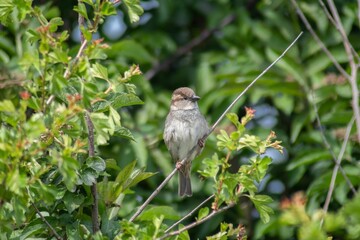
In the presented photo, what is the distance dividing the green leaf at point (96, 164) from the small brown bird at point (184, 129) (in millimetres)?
1962

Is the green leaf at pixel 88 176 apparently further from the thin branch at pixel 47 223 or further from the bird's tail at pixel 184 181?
the bird's tail at pixel 184 181

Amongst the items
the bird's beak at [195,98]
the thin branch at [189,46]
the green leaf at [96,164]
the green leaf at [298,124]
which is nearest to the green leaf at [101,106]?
the green leaf at [96,164]

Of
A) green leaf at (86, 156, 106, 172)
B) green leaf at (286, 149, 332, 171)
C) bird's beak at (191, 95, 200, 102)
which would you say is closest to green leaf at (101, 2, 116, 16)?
green leaf at (86, 156, 106, 172)

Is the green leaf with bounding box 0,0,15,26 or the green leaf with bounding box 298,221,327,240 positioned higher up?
the green leaf with bounding box 0,0,15,26

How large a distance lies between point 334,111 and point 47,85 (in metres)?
2.95

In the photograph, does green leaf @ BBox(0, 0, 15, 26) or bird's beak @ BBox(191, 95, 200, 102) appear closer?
green leaf @ BBox(0, 0, 15, 26)

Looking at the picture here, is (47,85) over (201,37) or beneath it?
over

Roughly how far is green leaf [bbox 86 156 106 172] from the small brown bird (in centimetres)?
196

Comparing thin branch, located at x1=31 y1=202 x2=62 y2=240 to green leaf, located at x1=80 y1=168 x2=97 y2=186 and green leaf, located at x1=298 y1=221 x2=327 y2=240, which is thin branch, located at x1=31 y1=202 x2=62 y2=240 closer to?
green leaf, located at x1=80 y1=168 x2=97 y2=186

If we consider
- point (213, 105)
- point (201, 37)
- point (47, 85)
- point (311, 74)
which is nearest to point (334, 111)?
point (311, 74)

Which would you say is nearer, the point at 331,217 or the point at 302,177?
the point at 331,217

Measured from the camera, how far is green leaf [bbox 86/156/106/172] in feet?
10.2

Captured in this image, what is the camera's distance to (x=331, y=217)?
209 cm

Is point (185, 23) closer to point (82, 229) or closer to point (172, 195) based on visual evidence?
point (172, 195)
